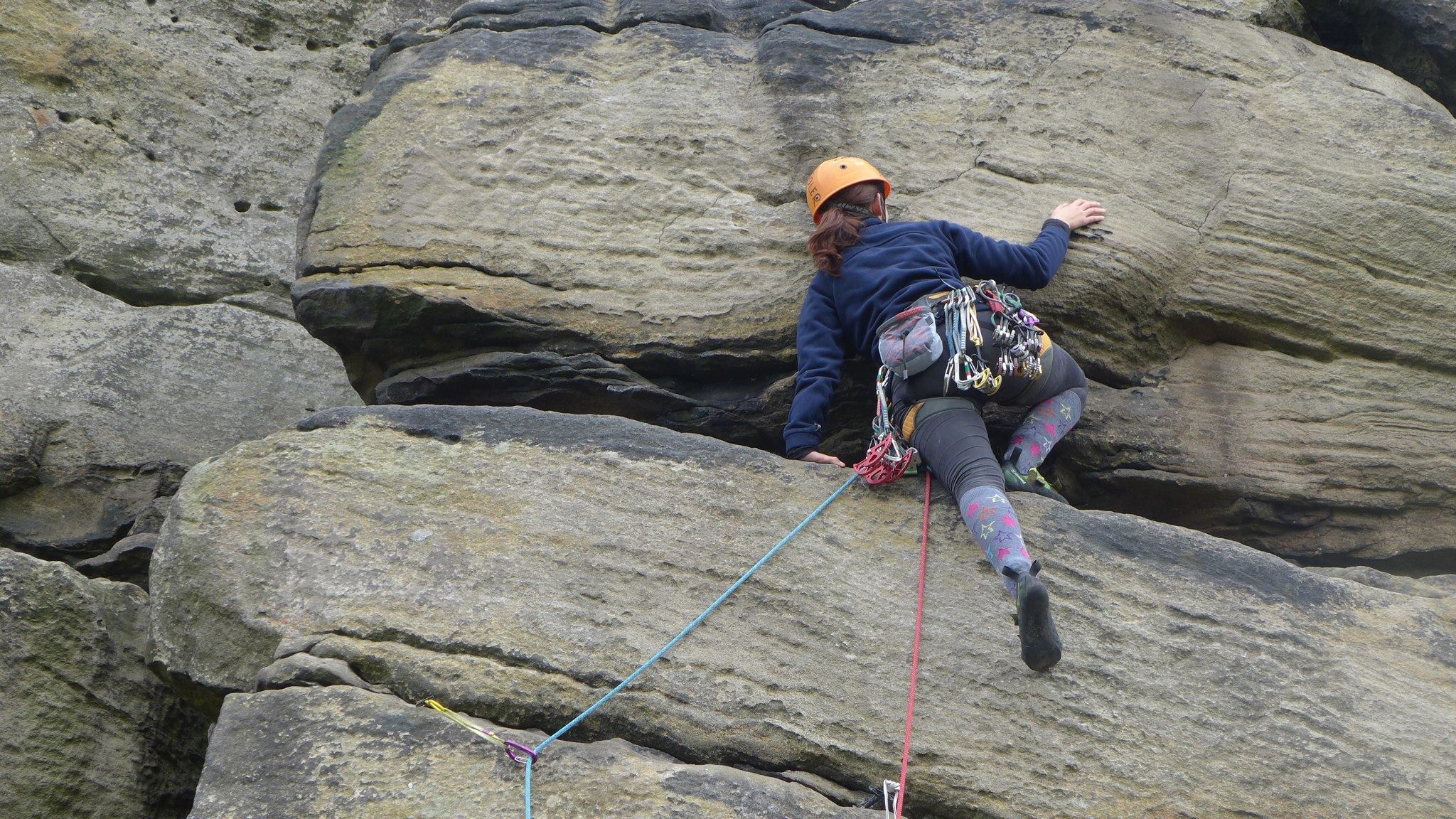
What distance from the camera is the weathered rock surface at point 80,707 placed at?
4.87m

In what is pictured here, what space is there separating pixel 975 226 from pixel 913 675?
7.94ft

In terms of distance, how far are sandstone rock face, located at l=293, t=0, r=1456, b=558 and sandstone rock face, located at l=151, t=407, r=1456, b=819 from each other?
0.77 metres

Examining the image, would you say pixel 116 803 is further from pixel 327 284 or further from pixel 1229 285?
pixel 1229 285

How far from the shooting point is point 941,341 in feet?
16.1

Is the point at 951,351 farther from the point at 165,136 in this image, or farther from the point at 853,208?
the point at 165,136

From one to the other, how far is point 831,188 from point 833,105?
109 centimetres

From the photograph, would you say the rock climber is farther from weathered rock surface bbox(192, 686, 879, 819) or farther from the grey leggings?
weathered rock surface bbox(192, 686, 879, 819)

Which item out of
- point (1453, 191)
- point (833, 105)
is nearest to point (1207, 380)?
point (1453, 191)

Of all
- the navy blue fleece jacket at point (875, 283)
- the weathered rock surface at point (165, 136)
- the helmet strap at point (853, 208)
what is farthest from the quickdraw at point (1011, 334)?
the weathered rock surface at point (165, 136)

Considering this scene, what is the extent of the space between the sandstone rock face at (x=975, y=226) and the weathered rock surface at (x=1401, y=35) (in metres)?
0.87

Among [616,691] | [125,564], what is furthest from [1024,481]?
[125,564]

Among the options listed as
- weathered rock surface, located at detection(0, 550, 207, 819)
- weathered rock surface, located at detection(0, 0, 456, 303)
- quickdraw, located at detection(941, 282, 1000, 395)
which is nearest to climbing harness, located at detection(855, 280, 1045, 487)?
quickdraw, located at detection(941, 282, 1000, 395)

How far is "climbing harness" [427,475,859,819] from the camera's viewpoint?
162 inches

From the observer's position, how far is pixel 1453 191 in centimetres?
627
